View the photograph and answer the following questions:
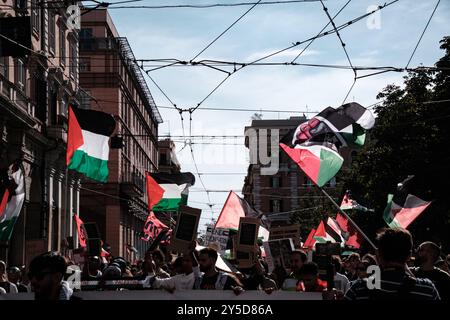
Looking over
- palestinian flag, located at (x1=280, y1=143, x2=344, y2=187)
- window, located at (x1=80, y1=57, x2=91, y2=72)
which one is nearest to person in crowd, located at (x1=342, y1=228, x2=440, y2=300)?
palestinian flag, located at (x1=280, y1=143, x2=344, y2=187)

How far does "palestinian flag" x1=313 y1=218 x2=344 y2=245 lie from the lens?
90.3 feet

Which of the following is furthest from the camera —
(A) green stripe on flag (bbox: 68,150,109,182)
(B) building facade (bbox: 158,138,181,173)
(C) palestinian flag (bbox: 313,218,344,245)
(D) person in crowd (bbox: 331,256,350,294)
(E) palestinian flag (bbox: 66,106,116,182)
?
(B) building facade (bbox: 158,138,181,173)

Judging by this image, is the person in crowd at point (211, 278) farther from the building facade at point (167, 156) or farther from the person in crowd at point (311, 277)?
the building facade at point (167, 156)

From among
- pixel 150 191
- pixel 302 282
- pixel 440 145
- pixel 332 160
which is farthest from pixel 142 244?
pixel 302 282

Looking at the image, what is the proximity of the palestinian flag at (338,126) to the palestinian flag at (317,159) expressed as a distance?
1.21ft

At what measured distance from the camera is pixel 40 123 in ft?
106

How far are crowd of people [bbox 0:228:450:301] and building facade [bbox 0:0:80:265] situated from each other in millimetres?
12886

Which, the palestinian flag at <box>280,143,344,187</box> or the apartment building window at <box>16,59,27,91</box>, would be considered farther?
the apartment building window at <box>16,59,27,91</box>

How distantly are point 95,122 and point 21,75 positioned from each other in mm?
12241

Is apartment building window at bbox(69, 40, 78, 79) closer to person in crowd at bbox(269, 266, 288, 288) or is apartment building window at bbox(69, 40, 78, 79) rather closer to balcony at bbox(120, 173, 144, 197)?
balcony at bbox(120, 173, 144, 197)

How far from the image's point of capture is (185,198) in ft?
93.0

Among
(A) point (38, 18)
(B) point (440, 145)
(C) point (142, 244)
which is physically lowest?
(C) point (142, 244)
